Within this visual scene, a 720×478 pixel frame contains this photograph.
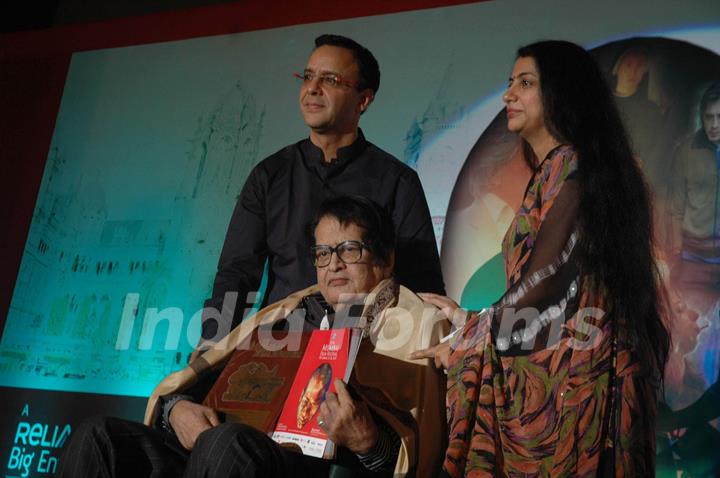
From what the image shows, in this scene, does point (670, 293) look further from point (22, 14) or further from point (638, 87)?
point (22, 14)

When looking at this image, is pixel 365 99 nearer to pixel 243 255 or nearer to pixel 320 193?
pixel 320 193

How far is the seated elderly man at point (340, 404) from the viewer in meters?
1.64

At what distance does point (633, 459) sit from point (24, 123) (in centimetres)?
314

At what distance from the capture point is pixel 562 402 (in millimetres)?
1629

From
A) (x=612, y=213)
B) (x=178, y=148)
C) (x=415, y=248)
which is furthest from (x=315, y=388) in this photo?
(x=178, y=148)

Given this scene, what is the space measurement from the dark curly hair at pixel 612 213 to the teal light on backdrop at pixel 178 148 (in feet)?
2.70

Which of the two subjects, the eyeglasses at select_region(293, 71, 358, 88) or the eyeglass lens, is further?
the eyeglasses at select_region(293, 71, 358, 88)

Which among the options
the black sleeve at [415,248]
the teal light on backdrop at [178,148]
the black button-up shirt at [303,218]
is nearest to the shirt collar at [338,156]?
the black button-up shirt at [303,218]

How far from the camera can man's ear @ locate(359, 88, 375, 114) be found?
9.23 ft

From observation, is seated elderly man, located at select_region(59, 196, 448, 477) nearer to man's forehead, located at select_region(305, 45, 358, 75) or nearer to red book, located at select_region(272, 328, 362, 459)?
red book, located at select_region(272, 328, 362, 459)

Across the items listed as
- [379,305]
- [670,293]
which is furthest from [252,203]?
[670,293]

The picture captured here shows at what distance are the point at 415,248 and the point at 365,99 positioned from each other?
0.61 metres

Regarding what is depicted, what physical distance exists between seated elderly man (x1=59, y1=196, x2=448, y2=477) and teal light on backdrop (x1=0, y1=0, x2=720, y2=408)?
24.5 inches

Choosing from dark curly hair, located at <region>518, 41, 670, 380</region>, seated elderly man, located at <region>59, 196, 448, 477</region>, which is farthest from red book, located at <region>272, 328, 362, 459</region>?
dark curly hair, located at <region>518, 41, 670, 380</region>
